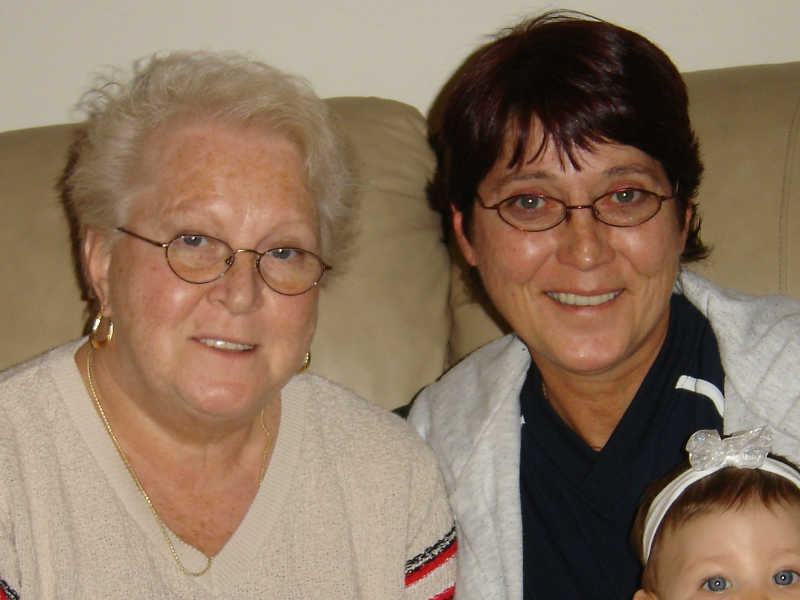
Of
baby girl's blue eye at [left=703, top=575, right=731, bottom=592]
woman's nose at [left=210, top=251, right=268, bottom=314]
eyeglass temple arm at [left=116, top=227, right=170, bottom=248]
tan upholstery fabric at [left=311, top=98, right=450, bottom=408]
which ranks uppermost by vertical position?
eyeglass temple arm at [left=116, top=227, right=170, bottom=248]

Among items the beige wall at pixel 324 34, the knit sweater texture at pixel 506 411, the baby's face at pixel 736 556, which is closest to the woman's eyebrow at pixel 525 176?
the knit sweater texture at pixel 506 411

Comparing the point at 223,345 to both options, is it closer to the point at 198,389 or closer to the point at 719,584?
the point at 198,389

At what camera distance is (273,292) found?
1.50 m

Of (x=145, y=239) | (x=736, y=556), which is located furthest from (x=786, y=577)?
(x=145, y=239)

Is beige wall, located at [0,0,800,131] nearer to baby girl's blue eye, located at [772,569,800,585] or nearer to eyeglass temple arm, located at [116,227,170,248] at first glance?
eyeglass temple arm, located at [116,227,170,248]

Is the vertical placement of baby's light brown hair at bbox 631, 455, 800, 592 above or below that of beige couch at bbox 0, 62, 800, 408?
below

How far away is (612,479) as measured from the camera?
1696mm

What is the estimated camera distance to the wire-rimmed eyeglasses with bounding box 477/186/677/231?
1.59 metres

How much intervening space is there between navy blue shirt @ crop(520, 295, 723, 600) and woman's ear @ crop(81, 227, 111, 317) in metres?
0.85

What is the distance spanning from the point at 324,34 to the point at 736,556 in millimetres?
1550

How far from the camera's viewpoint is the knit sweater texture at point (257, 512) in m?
1.44

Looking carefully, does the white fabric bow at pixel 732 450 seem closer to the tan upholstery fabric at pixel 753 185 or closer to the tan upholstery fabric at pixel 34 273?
the tan upholstery fabric at pixel 753 185

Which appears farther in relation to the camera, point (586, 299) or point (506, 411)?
point (506, 411)

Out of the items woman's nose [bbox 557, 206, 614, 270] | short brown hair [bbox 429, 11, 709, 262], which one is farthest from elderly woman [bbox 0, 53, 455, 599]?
woman's nose [bbox 557, 206, 614, 270]
